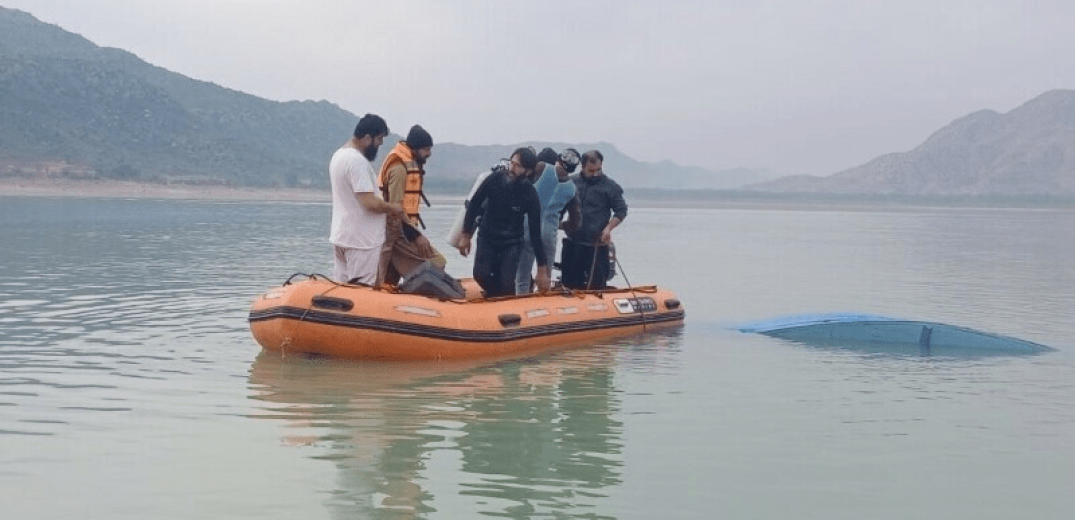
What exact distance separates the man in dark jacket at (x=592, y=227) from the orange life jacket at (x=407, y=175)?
224cm

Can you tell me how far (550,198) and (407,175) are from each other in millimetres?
1814

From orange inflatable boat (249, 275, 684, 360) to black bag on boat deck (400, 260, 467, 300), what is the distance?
118 millimetres

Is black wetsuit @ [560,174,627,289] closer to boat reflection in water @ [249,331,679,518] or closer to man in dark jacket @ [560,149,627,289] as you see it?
man in dark jacket @ [560,149,627,289]

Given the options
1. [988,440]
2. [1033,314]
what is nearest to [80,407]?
[988,440]

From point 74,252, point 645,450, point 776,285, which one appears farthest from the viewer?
point 74,252

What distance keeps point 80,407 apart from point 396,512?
3.08m

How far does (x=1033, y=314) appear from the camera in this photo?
1612 centimetres

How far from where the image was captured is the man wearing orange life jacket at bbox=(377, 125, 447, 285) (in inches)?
411

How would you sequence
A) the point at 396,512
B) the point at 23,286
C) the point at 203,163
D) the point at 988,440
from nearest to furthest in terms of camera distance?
the point at 396,512 < the point at 988,440 < the point at 23,286 < the point at 203,163

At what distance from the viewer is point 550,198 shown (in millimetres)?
11859

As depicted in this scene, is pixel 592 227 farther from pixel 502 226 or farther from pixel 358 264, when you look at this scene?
pixel 358 264

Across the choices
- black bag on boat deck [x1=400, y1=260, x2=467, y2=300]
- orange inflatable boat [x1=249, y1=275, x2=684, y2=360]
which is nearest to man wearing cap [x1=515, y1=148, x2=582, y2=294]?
orange inflatable boat [x1=249, y1=275, x2=684, y2=360]

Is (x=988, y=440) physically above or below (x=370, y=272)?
below

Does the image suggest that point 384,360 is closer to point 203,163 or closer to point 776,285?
point 776,285
